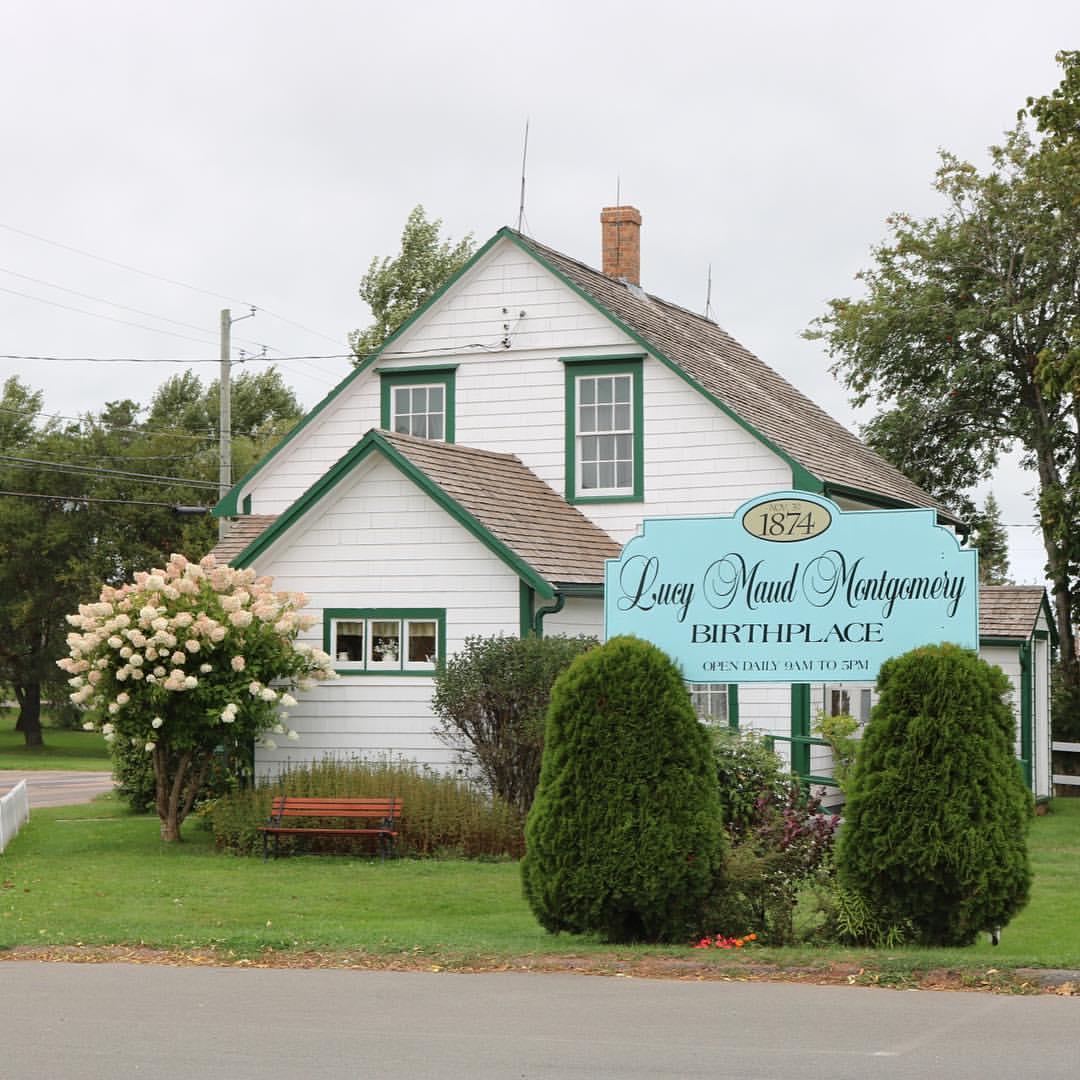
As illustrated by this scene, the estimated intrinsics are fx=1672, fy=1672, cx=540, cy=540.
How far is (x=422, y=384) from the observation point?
25.9m

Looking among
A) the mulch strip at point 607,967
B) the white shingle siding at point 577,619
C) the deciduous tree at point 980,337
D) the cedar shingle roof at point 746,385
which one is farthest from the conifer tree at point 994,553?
the mulch strip at point 607,967

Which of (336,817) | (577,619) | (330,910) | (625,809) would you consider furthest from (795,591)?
(336,817)

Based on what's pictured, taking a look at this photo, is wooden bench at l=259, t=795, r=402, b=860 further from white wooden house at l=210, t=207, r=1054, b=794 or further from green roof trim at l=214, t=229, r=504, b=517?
green roof trim at l=214, t=229, r=504, b=517

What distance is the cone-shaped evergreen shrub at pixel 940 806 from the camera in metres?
11.9

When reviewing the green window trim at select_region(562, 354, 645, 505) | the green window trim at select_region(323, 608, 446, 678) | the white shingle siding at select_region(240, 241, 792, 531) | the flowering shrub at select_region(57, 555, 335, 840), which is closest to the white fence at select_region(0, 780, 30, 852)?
the flowering shrub at select_region(57, 555, 335, 840)

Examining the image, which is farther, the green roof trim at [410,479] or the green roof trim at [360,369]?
the green roof trim at [360,369]

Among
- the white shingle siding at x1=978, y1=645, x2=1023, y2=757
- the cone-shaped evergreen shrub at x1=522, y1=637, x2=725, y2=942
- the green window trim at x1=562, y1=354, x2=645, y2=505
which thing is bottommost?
the cone-shaped evergreen shrub at x1=522, y1=637, x2=725, y2=942

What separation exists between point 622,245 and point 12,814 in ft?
47.0

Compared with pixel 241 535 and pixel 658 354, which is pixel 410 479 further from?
pixel 241 535

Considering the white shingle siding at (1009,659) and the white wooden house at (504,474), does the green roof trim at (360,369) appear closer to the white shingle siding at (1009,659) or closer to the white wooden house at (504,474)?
the white wooden house at (504,474)

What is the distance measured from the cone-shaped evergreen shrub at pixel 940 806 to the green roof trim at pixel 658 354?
1096 centimetres

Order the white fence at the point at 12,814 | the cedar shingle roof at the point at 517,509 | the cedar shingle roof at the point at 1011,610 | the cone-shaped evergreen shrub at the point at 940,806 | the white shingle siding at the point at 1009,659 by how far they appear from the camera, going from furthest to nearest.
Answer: the white shingle siding at the point at 1009,659 < the cedar shingle roof at the point at 1011,610 < the white fence at the point at 12,814 < the cedar shingle roof at the point at 517,509 < the cone-shaped evergreen shrub at the point at 940,806

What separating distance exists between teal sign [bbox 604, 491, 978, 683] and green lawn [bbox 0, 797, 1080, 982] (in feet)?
8.21

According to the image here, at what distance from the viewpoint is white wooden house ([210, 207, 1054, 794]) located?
20.8 metres
